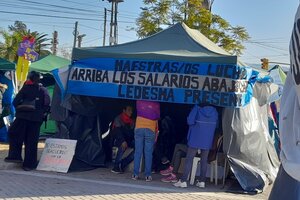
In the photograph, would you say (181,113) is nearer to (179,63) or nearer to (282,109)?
(179,63)

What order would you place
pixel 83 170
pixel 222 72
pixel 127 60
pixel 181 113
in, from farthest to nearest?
pixel 181 113 → pixel 83 170 → pixel 127 60 → pixel 222 72

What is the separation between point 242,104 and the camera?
8359mm

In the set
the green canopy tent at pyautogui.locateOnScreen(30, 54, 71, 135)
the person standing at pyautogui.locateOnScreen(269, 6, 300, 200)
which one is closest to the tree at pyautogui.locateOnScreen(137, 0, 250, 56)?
the green canopy tent at pyautogui.locateOnScreen(30, 54, 71, 135)

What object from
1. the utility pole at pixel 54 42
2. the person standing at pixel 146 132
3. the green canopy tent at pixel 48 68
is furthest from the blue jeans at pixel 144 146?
the utility pole at pixel 54 42

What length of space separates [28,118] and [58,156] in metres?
0.97

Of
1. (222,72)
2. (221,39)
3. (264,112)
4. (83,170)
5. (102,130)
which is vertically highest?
(221,39)

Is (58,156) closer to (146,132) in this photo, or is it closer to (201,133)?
(146,132)

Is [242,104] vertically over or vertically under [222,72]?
under

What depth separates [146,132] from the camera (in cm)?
852

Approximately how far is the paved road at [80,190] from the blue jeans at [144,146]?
311 mm

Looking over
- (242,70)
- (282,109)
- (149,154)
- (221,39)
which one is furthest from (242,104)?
(221,39)

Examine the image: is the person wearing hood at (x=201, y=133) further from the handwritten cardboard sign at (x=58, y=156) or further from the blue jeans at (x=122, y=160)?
the handwritten cardboard sign at (x=58, y=156)

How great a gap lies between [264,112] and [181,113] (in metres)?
1.95

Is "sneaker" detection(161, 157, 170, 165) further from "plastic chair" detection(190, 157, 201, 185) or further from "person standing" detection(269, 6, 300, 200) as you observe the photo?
"person standing" detection(269, 6, 300, 200)
